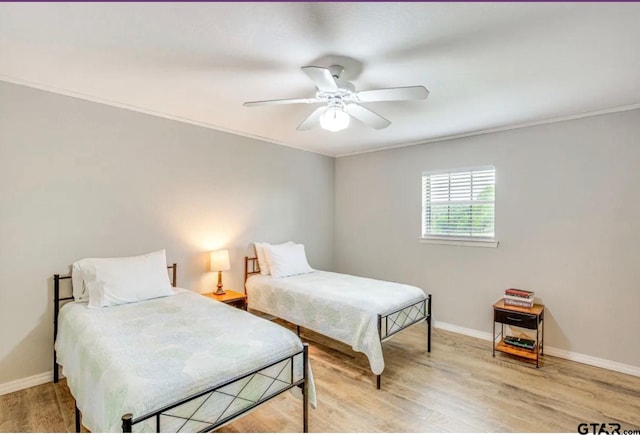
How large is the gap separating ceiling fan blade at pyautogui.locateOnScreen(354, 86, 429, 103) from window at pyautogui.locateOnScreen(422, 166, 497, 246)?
220 centimetres

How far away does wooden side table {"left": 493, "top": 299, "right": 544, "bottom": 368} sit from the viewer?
318cm

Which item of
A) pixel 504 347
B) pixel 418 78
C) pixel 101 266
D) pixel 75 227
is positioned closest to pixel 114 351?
pixel 101 266

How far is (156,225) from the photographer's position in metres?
3.39

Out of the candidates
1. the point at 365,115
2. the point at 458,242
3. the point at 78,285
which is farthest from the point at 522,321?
the point at 78,285

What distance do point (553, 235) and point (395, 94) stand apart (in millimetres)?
2538

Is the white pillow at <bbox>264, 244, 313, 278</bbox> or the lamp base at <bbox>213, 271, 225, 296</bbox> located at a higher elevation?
the white pillow at <bbox>264, 244, 313, 278</bbox>

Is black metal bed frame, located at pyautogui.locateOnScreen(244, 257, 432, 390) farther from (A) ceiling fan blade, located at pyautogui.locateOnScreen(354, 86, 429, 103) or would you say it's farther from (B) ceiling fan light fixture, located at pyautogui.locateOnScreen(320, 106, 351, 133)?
(A) ceiling fan blade, located at pyautogui.locateOnScreen(354, 86, 429, 103)

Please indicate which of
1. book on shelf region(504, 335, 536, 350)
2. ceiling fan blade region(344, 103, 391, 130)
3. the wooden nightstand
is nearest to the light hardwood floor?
book on shelf region(504, 335, 536, 350)

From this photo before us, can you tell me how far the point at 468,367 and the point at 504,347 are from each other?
566mm

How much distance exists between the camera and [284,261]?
4023mm

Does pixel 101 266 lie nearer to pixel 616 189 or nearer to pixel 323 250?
pixel 323 250

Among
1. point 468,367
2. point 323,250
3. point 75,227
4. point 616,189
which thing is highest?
point 616,189

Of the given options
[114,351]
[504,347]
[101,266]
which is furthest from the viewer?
[504,347]

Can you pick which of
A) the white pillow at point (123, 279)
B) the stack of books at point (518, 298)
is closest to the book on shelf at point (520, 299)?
the stack of books at point (518, 298)
